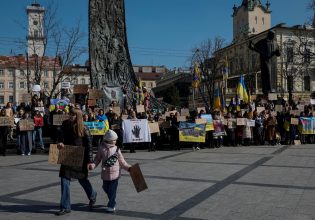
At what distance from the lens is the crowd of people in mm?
15953

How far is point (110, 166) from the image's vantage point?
21.0 feet

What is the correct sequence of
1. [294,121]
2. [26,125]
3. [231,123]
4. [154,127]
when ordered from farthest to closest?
[294,121] < [231,123] < [154,127] < [26,125]

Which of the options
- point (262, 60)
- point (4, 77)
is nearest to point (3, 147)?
point (262, 60)

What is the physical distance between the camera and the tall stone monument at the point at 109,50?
70.6 feet

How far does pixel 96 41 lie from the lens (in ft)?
71.1

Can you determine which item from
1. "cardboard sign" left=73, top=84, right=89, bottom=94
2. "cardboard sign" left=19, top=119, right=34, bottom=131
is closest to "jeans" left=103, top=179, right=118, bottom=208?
"cardboard sign" left=19, top=119, right=34, bottom=131

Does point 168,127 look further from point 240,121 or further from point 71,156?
point 71,156

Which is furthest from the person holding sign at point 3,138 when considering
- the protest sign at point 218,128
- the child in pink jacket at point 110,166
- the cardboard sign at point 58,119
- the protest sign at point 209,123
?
the child in pink jacket at point 110,166

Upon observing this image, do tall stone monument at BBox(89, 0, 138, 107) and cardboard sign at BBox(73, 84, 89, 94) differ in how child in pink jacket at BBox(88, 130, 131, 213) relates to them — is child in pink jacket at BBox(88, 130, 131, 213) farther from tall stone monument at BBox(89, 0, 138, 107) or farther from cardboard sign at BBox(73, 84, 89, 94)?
tall stone monument at BBox(89, 0, 138, 107)

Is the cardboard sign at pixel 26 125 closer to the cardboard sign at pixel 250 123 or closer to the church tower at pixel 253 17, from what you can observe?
the cardboard sign at pixel 250 123

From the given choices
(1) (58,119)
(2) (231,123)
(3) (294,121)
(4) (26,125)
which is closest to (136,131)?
(1) (58,119)

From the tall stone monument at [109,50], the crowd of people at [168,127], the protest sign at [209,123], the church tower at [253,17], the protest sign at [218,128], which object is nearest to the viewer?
the crowd of people at [168,127]

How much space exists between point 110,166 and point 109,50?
53.1 feet

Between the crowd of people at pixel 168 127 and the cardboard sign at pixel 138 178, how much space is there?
9319 millimetres
